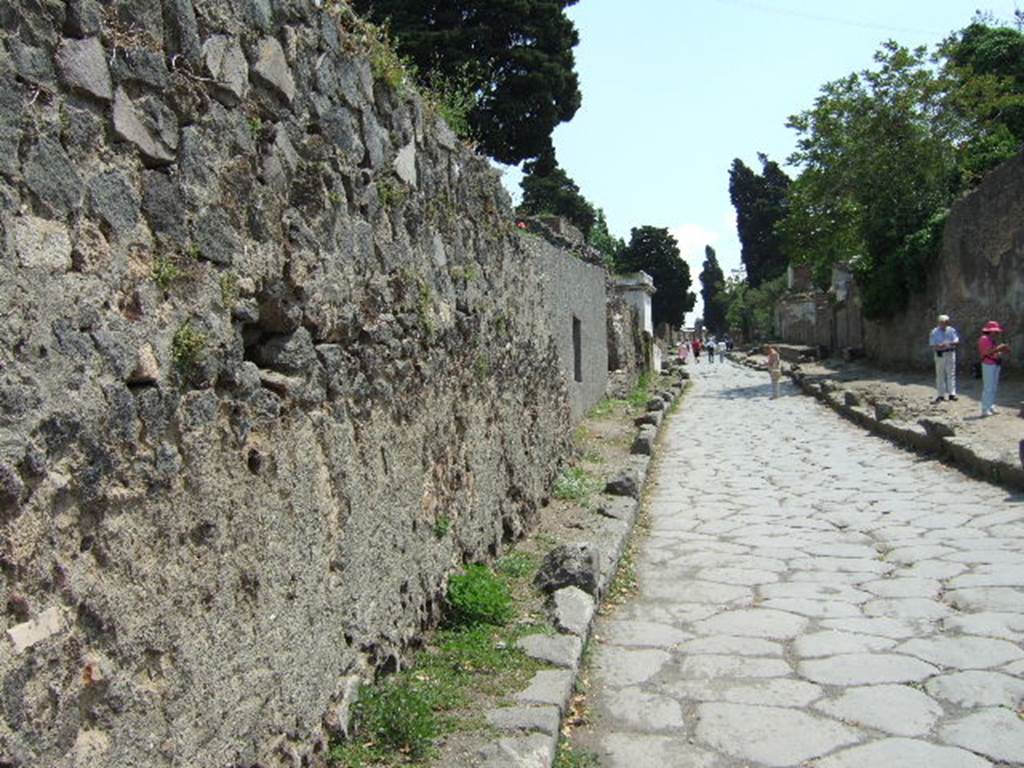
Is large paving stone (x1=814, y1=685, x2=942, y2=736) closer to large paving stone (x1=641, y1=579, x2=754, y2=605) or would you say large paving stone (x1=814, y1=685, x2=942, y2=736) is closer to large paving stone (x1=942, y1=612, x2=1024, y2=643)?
large paving stone (x1=942, y1=612, x2=1024, y2=643)

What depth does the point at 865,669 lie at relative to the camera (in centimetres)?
437

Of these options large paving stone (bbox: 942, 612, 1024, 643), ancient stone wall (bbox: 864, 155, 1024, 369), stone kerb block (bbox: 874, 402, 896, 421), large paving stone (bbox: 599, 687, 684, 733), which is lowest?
large paving stone (bbox: 599, 687, 684, 733)

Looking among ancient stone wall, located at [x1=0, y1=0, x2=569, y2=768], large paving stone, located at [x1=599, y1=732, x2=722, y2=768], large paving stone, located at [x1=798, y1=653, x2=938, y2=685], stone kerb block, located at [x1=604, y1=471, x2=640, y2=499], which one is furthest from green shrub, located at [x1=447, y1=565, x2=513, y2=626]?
stone kerb block, located at [x1=604, y1=471, x2=640, y2=499]

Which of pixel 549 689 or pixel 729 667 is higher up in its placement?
pixel 549 689

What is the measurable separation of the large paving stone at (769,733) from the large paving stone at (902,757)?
0.07 m

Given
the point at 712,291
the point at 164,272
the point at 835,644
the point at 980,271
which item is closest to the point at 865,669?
the point at 835,644

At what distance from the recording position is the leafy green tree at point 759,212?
6081cm

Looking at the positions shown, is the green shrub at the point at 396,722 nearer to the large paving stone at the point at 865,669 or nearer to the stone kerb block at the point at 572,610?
the stone kerb block at the point at 572,610

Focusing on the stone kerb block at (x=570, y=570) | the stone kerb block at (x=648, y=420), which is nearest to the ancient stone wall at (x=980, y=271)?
the stone kerb block at (x=648, y=420)

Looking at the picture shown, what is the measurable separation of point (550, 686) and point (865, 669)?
4.89 feet

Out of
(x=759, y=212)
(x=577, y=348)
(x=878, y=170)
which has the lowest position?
(x=577, y=348)

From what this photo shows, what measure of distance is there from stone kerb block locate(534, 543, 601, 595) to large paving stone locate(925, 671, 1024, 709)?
5.71ft

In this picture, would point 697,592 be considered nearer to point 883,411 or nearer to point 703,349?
point 883,411

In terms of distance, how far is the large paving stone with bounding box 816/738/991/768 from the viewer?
134 inches
